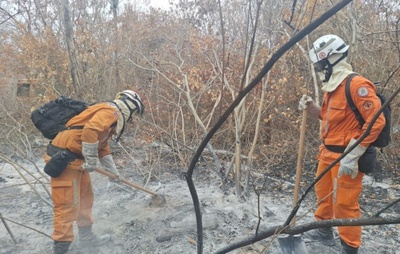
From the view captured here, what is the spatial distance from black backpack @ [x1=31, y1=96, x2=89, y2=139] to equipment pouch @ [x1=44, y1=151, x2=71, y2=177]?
28 cm

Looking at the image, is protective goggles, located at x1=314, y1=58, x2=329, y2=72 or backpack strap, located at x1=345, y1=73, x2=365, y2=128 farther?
protective goggles, located at x1=314, y1=58, x2=329, y2=72

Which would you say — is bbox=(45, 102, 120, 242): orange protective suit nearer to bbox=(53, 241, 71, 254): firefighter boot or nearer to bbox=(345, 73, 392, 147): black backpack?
bbox=(53, 241, 71, 254): firefighter boot

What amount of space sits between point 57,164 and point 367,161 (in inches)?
107

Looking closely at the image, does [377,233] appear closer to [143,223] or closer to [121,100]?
[143,223]

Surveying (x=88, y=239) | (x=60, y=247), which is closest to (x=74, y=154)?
(x=60, y=247)

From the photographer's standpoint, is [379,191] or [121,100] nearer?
[121,100]

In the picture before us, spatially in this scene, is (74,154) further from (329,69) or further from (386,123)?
(386,123)

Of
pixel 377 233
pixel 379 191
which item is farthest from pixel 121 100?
pixel 379 191

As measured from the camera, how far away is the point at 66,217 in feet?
9.75

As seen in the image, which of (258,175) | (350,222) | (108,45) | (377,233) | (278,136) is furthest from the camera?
(108,45)

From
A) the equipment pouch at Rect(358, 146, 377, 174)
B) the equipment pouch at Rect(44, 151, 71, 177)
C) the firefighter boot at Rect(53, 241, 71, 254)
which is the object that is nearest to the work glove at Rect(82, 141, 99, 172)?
the equipment pouch at Rect(44, 151, 71, 177)

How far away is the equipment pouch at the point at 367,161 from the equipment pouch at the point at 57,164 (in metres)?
2.63

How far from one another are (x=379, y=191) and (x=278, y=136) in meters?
2.19

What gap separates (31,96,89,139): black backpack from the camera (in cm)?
302
